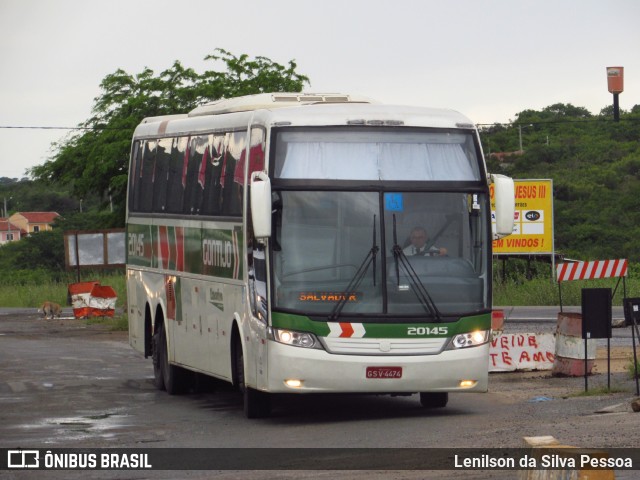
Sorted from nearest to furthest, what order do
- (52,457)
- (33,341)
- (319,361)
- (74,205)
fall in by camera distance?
1. (52,457)
2. (319,361)
3. (33,341)
4. (74,205)

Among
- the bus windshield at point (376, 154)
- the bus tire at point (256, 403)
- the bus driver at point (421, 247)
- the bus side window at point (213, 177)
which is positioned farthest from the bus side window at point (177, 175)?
the bus driver at point (421, 247)

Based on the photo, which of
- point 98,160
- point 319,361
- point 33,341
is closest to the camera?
point 319,361

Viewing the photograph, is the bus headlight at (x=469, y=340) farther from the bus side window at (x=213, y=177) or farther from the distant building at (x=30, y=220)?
the distant building at (x=30, y=220)

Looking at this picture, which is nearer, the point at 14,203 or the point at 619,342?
the point at 619,342

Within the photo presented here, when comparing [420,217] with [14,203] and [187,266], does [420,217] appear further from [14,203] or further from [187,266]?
[14,203]

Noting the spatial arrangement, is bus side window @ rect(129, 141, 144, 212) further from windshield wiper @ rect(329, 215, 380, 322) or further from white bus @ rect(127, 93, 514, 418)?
windshield wiper @ rect(329, 215, 380, 322)

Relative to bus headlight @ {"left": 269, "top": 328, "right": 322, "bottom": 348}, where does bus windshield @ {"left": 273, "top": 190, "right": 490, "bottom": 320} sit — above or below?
above

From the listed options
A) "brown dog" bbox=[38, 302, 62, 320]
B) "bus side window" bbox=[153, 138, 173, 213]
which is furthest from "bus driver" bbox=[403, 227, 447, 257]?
"brown dog" bbox=[38, 302, 62, 320]

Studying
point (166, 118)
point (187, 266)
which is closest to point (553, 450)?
point (187, 266)

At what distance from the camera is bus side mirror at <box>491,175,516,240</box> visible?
1545 centimetres

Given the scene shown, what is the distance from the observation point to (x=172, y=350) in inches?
784

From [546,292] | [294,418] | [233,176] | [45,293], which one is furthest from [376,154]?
[45,293]

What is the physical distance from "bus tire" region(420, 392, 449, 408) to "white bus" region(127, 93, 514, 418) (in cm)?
3

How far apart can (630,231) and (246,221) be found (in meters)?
58.5
